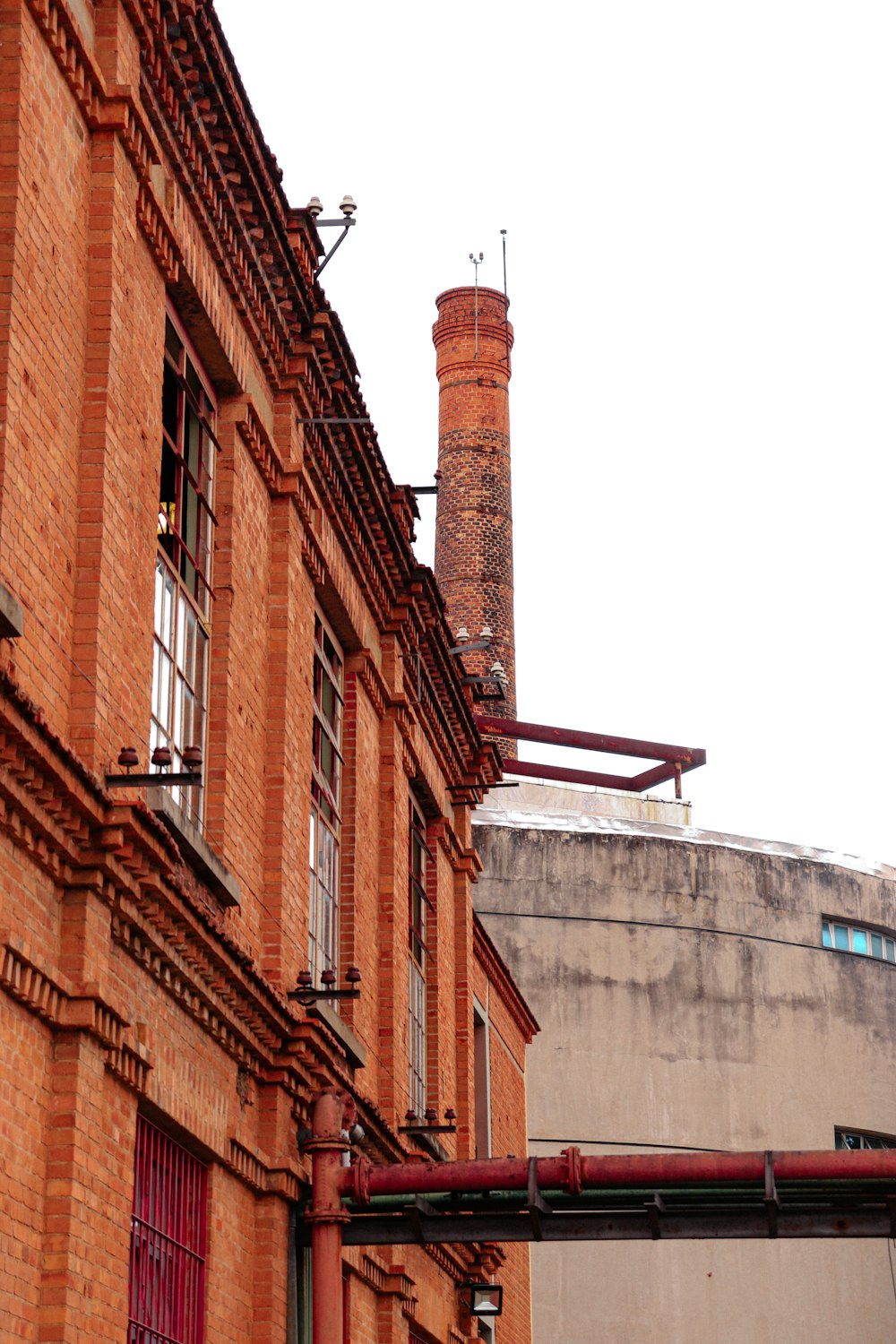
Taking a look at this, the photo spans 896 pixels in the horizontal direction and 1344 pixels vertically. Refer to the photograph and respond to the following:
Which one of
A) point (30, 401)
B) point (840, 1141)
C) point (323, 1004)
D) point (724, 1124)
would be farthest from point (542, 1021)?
point (30, 401)

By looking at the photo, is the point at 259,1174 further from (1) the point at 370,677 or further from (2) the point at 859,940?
(2) the point at 859,940

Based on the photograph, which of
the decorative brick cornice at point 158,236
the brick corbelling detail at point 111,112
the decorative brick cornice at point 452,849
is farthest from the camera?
the decorative brick cornice at point 452,849

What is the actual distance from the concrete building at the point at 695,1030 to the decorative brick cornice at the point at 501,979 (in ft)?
21.6

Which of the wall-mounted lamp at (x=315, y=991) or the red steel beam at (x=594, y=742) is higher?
the red steel beam at (x=594, y=742)

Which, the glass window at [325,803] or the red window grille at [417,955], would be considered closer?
the glass window at [325,803]

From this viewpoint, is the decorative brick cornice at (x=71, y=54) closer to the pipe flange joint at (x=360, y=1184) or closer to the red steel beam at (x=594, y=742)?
the pipe flange joint at (x=360, y=1184)

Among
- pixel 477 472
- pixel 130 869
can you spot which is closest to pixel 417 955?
pixel 130 869

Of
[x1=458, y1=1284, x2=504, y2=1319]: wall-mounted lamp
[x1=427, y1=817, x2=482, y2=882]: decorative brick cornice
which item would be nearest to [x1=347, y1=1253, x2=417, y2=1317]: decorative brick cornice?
[x1=458, y1=1284, x2=504, y2=1319]: wall-mounted lamp

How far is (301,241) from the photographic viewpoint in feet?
43.0

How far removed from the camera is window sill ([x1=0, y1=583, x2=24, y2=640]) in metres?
7.55

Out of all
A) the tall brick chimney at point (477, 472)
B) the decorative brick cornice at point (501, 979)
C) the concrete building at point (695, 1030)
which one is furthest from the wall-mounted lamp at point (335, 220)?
the tall brick chimney at point (477, 472)

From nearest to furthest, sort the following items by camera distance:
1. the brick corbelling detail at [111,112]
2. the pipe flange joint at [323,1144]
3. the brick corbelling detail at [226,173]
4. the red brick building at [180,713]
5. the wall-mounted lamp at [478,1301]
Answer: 1. the red brick building at [180,713]
2. the brick corbelling detail at [111,112]
3. the brick corbelling detail at [226,173]
4. the pipe flange joint at [323,1144]
5. the wall-mounted lamp at [478,1301]

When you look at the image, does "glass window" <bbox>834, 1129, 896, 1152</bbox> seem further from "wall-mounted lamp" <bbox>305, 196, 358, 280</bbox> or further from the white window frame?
"wall-mounted lamp" <bbox>305, 196, 358, 280</bbox>

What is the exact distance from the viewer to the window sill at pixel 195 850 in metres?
9.41
